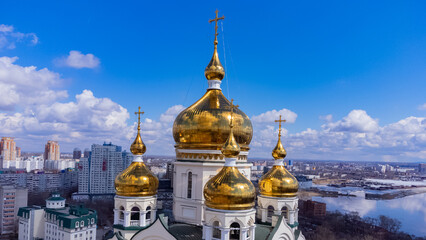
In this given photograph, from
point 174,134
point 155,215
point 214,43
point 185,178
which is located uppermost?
point 214,43

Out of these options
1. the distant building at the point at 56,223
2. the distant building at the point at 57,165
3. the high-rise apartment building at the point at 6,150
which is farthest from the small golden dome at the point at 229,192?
the distant building at the point at 57,165

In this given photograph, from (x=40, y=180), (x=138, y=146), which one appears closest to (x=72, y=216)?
(x=138, y=146)

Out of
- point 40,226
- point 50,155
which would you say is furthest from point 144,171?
point 50,155

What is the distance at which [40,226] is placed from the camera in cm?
2691

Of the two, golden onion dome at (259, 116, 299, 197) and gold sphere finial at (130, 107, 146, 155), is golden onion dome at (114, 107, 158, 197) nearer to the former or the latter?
gold sphere finial at (130, 107, 146, 155)

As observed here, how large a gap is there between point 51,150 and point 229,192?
279 feet

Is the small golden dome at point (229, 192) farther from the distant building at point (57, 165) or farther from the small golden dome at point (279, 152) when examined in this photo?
the distant building at point (57, 165)

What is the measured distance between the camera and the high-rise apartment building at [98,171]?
45875mm

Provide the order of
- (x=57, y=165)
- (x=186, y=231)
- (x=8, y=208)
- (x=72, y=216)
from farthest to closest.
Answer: (x=57, y=165) < (x=8, y=208) < (x=72, y=216) < (x=186, y=231)

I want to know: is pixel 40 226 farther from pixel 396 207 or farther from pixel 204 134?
pixel 396 207

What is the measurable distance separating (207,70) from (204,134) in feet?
8.05

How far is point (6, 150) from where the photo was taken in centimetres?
6719

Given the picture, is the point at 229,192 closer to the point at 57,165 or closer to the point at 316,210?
the point at 316,210

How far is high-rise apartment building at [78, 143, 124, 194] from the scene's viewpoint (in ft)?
151
